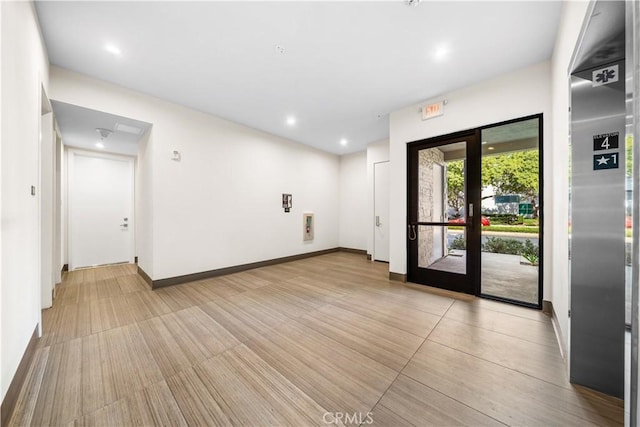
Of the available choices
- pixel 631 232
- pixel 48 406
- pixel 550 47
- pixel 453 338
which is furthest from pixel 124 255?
pixel 550 47

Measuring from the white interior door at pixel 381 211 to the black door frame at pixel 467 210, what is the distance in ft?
5.59

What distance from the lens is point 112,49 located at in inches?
104

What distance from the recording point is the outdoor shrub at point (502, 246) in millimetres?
7371

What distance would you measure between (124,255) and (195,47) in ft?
18.4

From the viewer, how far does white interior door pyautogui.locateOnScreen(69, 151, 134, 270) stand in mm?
5148

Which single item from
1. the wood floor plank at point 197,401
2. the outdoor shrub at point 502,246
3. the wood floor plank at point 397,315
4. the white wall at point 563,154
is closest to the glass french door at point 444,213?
the white wall at point 563,154

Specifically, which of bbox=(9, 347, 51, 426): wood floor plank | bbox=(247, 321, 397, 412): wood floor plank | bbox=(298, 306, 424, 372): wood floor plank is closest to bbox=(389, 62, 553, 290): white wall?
bbox=(298, 306, 424, 372): wood floor plank

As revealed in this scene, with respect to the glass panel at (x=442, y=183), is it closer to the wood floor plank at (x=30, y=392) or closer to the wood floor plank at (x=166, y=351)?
the wood floor plank at (x=166, y=351)

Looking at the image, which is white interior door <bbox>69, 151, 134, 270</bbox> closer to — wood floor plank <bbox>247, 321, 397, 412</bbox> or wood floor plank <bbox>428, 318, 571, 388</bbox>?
wood floor plank <bbox>247, 321, 397, 412</bbox>

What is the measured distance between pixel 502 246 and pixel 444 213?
5704 mm

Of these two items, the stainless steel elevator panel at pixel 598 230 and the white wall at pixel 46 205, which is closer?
the stainless steel elevator panel at pixel 598 230

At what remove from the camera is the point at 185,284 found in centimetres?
404

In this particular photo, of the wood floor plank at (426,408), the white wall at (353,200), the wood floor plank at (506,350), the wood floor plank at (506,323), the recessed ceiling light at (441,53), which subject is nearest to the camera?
the wood floor plank at (426,408)

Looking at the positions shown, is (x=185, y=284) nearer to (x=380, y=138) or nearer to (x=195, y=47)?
(x=195, y=47)
